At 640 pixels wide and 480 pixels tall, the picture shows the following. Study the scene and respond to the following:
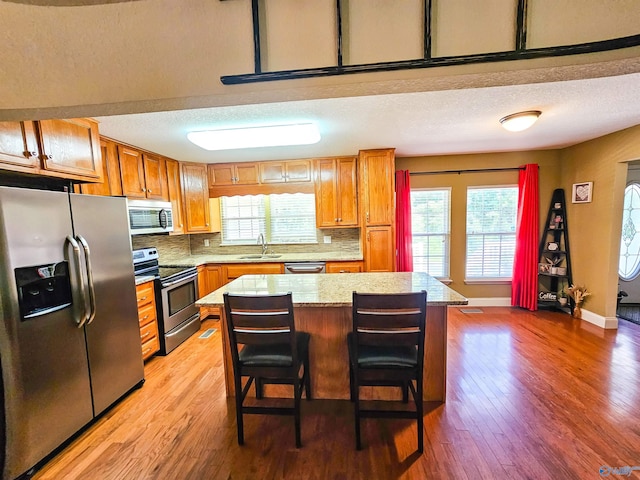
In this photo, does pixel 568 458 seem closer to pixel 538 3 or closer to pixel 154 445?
pixel 538 3

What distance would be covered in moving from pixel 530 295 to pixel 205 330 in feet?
15.7

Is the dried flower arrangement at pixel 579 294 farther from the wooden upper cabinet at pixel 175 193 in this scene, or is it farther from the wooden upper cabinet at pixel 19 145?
the wooden upper cabinet at pixel 19 145

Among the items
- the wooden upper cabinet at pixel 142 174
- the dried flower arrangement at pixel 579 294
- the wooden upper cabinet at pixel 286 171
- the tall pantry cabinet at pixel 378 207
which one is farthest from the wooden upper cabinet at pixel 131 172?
the dried flower arrangement at pixel 579 294

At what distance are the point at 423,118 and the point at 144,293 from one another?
10.7ft

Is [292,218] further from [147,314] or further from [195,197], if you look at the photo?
[147,314]

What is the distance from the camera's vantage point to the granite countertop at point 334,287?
1816mm

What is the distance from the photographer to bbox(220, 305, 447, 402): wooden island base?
2072 millimetres

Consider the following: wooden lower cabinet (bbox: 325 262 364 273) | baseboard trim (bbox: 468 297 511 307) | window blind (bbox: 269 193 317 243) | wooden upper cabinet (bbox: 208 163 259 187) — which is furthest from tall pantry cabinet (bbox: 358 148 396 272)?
baseboard trim (bbox: 468 297 511 307)

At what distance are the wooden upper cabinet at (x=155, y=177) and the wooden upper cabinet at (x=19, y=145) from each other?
4.60 feet

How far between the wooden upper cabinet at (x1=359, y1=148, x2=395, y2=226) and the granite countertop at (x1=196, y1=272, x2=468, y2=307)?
47.5 inches

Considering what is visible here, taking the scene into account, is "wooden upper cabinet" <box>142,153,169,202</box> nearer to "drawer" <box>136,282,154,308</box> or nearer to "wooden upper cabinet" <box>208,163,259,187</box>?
"wooden upper cabinet" <box>208,163,259,187</box>

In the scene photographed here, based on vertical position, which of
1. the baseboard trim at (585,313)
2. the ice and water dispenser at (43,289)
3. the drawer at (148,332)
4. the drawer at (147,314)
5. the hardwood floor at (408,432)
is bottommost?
the hardwood floor at (408,432)

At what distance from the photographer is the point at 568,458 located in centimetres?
159

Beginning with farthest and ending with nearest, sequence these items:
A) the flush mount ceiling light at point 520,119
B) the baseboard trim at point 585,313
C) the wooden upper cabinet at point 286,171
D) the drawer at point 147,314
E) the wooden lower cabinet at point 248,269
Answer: the wooden upper cabinet at point 286,171
the wooden lower cabinet at point 248,269
the baseboard trim at point 585,313
the drawer at point 147,314
the flush mount ceiling light at point 520,119
